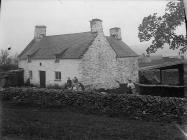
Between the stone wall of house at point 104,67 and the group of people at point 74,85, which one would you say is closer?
the stone wall of house at point 104,67

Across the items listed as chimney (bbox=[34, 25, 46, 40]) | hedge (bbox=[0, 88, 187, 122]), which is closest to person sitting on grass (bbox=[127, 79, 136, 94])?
hedge (bbox=[0, 88, 187, 122])

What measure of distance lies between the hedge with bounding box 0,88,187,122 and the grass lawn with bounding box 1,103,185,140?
0.33 meters

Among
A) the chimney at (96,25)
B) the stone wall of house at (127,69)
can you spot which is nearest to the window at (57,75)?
the chimney at (96,25)

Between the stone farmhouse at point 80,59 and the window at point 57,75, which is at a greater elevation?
the stone farmhouse at point 80,59

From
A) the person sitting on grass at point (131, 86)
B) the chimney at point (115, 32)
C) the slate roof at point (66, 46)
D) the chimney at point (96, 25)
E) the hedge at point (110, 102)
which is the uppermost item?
the chimney at point (96, 25)

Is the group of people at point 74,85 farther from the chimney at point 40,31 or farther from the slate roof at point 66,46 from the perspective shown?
the chimney at point 40,31

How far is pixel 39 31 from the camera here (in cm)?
543

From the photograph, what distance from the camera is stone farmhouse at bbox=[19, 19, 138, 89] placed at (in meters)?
5.42

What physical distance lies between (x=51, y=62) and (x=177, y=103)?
10.3ft

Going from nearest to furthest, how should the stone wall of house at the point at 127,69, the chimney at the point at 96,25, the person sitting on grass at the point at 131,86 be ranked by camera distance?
the chimney at the point at 96,25, the stone wall of house at the point at 127,69, the person sitting on grass at the point at 131,86

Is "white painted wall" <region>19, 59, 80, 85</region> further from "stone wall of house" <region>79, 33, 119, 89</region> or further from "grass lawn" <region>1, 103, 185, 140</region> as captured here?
"grass lawn" <region>1, 103, 185, 140</region>

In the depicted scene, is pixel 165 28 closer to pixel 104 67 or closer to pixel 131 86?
pixel 104 67

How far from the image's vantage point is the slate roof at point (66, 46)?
5.49 m

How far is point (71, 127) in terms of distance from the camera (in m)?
5.11
